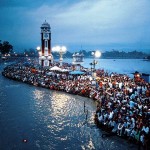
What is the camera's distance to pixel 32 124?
21.5 m

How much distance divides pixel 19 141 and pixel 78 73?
25.6 metres

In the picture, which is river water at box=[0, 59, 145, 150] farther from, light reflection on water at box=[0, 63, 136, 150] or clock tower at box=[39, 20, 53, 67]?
clock tower at box=[39, 20, 53, 67]

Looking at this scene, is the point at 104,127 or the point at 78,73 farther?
the point at 78,73

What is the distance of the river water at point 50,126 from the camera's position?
17.1 m

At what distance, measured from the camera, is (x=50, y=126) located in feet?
68.7

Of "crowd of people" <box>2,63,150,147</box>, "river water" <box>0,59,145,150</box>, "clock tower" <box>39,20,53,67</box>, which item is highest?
"clock tower" <box>39,20,53,67</box>

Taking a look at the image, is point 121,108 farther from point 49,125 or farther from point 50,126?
point 49,125

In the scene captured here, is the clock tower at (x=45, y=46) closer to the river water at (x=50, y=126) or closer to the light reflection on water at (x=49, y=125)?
the light reflection on water at (x=49, y=125)

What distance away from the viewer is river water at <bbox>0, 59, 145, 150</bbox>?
17.1 meters

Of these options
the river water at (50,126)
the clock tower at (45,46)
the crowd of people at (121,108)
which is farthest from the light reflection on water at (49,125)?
the clock tower at (45,46)

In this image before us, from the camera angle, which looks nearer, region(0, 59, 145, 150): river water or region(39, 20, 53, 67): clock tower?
region(0, 59, 145, 150): river water

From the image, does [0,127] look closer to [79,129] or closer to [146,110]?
[79,129]

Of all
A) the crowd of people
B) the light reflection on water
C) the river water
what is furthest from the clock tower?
the river water

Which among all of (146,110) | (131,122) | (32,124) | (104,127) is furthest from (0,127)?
(146,110)
